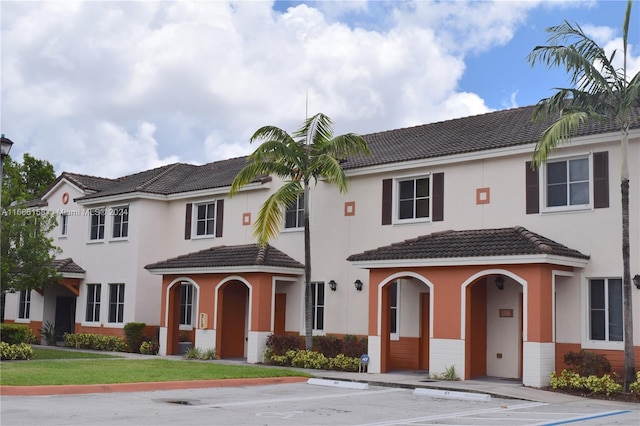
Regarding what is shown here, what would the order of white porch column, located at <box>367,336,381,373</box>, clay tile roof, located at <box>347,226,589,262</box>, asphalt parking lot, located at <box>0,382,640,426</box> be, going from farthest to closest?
white porch column, located at <box>367,336,381,373</box>
clay tile roof, located at <box>347,226,589,262</box>
asphalt parking lot, located at <box>0,382,640,426</box>

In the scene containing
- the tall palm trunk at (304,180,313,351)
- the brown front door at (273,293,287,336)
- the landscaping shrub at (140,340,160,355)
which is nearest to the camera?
the tall palm trunk at (304,180,313,351)

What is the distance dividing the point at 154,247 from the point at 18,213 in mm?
5619

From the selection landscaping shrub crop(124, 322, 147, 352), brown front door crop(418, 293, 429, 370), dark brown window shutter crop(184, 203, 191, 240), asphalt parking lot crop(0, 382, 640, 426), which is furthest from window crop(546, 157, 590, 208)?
landscaping shrub crop(124, 322, 147, 352)

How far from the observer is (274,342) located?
22.9 meters

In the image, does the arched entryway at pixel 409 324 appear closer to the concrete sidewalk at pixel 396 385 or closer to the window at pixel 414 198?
the concrete sidewalk at pixel 396 385

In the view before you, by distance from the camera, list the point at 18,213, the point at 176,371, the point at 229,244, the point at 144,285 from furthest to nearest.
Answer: the point at 144,285
the point at 229,244
the point at 18,213
the point at 176,371

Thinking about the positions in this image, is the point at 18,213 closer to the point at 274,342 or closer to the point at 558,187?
the point at 274,342

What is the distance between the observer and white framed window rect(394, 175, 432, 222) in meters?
21.7

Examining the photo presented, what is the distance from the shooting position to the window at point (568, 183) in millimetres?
18531

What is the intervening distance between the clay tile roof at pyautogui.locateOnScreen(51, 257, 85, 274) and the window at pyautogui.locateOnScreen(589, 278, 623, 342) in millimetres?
20050

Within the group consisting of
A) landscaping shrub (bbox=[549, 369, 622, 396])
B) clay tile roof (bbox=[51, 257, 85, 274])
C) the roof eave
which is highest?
clay tile roof (bbox=[51, 257, 85, 274])

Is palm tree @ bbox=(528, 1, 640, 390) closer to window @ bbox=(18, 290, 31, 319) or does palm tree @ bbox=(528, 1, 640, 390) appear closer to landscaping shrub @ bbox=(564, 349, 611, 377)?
landscaping shrub @ bbox=(564, 349, 611, 377)

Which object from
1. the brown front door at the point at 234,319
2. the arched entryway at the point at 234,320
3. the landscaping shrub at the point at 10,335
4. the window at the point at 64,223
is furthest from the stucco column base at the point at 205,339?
the window at the point at 64,223

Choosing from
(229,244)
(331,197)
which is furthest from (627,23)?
(229,244)
